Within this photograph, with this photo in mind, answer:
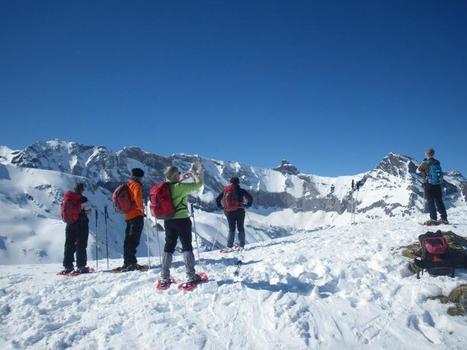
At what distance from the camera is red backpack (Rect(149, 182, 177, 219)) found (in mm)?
9127

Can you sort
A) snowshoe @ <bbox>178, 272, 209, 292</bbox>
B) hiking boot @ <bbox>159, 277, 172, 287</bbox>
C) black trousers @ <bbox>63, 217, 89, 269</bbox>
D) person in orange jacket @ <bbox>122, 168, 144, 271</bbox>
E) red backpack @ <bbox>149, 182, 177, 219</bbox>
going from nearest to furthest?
1. snowshoe @ <bbox>178, 272, 209, 292</bbox>
2. red backpack @ <bbox>149, 182, 177, 219</bbox>
3. hiking boot @ <bbox>159, 277, 172, 287</bbox>
4. person in orange jacket @ <bbox>122, 168, 144, 271</bbox>
5. black trousers @ <bbox>63, 217, 89, 269</bbox>

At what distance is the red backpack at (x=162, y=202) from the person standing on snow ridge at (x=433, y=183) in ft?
34.1

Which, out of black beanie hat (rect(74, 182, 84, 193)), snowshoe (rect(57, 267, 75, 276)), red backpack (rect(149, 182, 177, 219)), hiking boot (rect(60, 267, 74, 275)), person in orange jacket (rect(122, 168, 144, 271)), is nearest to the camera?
red backpack (rect(149, 182, 177, 219))

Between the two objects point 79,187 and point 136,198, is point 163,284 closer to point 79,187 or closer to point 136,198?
point 136,198

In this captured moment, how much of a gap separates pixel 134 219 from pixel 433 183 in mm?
11164

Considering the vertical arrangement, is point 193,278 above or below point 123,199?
below

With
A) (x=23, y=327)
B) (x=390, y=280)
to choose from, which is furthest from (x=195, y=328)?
(x=390, y=280)

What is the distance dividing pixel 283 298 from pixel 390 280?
2616mm

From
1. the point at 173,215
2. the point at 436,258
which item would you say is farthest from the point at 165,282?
the point at 436,258

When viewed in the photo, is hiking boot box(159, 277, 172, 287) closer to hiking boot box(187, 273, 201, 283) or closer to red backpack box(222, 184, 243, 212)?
hiking boot box(187, 273, 201, 283)

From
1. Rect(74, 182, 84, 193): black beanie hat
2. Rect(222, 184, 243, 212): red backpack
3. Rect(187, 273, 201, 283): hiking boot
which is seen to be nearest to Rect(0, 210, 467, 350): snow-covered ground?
Rect(187, 273, 201, 283): hiking boot

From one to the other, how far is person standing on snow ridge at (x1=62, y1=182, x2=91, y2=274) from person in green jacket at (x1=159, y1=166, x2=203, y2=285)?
15.7 feet

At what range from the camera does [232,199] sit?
15570mm

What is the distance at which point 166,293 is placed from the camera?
886 cm
